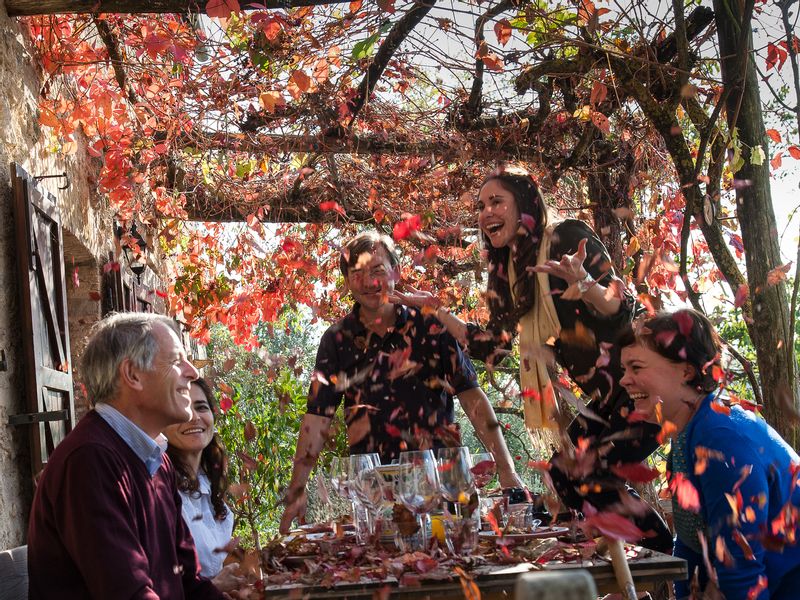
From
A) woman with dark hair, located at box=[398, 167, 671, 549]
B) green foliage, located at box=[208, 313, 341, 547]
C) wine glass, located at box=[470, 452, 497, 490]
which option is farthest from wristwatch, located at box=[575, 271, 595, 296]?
green foliage, located at box=[208, 313, 341, 547]

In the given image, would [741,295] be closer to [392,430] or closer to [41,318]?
[392,430]

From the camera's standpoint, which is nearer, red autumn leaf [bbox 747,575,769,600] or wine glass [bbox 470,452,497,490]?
red autumn leaf [bbox 747,575,769,600]

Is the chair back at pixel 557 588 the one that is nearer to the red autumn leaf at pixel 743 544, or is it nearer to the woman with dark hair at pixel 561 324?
the red autumn leaf at pixel 743 544

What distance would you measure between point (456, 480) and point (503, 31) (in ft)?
8.36

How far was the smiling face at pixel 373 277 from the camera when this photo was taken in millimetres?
3846

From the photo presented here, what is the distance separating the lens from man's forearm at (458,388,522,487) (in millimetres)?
3439

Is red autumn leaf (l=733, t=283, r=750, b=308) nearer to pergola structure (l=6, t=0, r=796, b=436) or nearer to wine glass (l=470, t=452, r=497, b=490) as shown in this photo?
pergola structure (l=6, t=0, r=796, b=436)

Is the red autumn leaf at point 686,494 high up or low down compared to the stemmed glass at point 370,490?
down

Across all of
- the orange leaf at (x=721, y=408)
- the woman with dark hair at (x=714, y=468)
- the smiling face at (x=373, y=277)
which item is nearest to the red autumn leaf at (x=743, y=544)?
the woman with dark hair at (x=714, y=468)

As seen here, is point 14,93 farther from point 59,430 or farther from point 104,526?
point 104,526

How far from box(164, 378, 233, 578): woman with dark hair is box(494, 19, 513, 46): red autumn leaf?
2.07 meters

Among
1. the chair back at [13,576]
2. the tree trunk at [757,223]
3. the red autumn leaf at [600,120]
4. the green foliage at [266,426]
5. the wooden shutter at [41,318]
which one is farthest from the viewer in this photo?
the green foliage at [266,426]

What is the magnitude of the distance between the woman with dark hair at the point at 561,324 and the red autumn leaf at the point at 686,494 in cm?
51

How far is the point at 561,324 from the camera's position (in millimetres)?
3406
